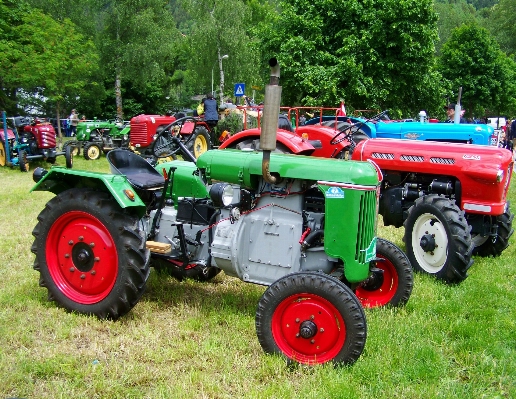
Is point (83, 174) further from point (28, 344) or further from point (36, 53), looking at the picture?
point (36, 53)

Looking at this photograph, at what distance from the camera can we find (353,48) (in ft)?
55.3

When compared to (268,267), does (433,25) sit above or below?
above

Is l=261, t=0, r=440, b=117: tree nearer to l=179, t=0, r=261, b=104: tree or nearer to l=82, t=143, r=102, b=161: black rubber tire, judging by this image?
l=82, t=143, r=102, b=161: black rubber tire

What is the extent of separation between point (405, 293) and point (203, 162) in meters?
1.85

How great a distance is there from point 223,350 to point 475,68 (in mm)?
24827

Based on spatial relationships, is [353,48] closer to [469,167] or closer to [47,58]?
[47,58]

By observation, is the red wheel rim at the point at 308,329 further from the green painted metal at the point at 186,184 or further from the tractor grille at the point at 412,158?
the tractor grille at the point at 412,158

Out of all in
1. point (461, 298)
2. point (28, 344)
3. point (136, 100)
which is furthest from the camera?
point (136, 100)

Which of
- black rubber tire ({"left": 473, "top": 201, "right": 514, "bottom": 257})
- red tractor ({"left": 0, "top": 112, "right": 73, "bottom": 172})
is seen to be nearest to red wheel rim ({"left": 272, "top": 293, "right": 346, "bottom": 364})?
black rubber tire ({"left": 473, "top": 201, "right": 514, "bottom": 257})

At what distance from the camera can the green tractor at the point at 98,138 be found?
1443 centimetres

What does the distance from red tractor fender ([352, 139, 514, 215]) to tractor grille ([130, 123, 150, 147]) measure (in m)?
9.50

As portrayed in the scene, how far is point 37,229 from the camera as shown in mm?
3830

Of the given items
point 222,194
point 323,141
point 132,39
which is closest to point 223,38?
point 132,39

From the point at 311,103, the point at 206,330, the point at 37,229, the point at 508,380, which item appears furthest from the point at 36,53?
the point at 508,380
